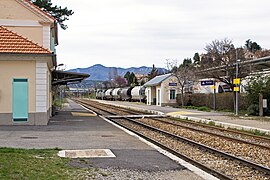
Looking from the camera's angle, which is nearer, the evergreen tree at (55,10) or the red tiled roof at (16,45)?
the red tiled roof at (16,45)

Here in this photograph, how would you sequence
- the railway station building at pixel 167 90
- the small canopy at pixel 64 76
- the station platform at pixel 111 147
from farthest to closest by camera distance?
the railway station building at pixel 167 90 → the small canopy at pixel 64 76 → the station platform at pixel 111 147

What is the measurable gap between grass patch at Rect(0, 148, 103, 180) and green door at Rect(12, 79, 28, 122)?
395 inches

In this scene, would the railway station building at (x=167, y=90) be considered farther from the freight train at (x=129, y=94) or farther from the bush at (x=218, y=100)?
the freight train at (x=129, y=94)

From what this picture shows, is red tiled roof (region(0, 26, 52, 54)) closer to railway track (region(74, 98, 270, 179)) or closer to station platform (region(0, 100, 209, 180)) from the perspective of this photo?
station platform (region(0, 100, 209, 180))

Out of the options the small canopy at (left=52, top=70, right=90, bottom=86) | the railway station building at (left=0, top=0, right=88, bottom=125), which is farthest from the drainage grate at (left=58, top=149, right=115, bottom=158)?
the small canopy at (left=52, top=70, right=90, bottom=86)

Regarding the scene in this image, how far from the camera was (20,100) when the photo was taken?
70.6ft

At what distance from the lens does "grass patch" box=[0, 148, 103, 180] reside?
27.7 ft

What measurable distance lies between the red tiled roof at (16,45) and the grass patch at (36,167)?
10.5 metres

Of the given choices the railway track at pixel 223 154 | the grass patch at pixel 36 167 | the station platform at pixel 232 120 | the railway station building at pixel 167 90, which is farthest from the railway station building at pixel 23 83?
the railway station building at pixel 167 90

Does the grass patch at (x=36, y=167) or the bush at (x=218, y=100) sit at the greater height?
the bush at (x=218, y=100)

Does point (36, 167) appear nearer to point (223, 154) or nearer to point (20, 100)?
Answer: point (223, 154)

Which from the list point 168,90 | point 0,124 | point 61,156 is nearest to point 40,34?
point 0,124

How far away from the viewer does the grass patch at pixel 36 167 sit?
844 centimetres

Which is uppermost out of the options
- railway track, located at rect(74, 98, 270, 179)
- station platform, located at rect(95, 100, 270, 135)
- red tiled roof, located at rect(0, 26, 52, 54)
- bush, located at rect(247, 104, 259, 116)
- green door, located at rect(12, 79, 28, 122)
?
red tiled roof, located at rect(0, 26, 52, 54)
